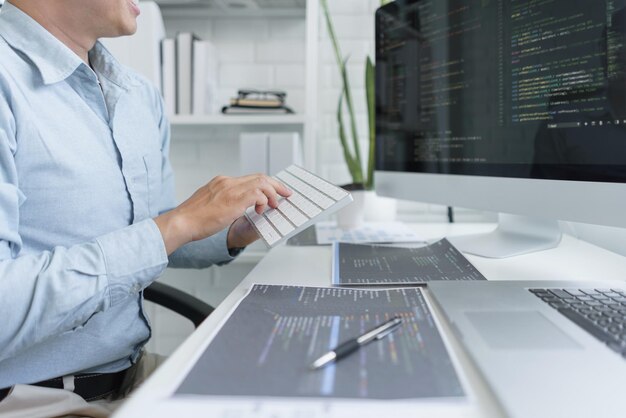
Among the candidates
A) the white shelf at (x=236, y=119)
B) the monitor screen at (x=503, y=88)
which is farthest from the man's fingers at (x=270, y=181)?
the white shelf at (x=236, y=119)

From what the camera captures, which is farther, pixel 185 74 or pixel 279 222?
pixel 185 74

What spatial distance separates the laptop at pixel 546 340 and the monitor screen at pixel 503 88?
0.18 m

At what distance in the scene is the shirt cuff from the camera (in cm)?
62

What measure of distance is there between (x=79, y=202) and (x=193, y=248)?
10.7 inches

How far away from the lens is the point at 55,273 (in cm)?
57

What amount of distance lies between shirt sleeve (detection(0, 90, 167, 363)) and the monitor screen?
0.54 metres

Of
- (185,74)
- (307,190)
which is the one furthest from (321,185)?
(185,74)

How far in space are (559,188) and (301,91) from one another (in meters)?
1.03

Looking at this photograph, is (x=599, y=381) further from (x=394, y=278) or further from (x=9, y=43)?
(x=9, y=43)

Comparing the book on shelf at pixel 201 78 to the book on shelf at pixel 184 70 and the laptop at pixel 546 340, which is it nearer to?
the book on shelf at pixel 184 70

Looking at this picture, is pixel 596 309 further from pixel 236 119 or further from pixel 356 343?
pixel 236 119

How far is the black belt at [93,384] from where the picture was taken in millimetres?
711

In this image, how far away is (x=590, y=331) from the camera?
45cm

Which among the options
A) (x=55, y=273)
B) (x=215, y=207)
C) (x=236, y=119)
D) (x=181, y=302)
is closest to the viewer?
(x=55, y=273)
